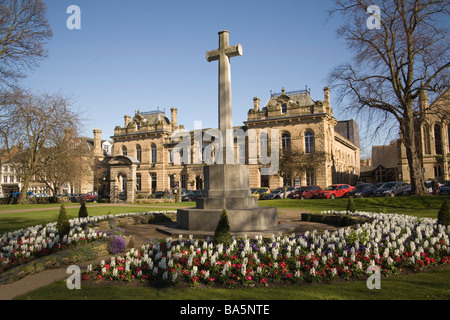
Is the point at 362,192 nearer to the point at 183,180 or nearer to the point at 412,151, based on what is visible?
the point at 412,151

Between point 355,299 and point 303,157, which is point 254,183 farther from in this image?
point 355,299

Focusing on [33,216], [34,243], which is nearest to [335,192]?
[33,216]

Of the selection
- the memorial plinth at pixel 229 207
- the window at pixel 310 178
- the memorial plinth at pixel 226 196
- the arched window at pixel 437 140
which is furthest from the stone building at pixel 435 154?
the memorial plinth at pixel 229 207

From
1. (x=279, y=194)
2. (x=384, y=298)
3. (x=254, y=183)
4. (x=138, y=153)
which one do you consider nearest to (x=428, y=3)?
(x=279, y=194)

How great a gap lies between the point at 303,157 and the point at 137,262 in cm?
3827

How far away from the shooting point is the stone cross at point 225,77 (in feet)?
37.9

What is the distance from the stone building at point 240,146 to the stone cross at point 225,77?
24910mm

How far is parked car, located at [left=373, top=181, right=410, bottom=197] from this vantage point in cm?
3012

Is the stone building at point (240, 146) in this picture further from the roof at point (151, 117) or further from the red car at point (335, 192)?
the red car at point (335, 192)

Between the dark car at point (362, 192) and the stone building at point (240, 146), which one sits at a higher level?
the stone building at point (240, 146)

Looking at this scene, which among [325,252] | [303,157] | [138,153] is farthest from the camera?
[138,153]

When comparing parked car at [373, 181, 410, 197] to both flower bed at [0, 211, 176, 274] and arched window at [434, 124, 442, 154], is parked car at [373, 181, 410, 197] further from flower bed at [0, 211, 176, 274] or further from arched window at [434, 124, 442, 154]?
flower bed at [0, 211, 176, 274]

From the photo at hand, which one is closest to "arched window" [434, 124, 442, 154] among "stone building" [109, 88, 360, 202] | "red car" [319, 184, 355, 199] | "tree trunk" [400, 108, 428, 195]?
"stone building" [109, 88, 360, 202]

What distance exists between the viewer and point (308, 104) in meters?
48.0
